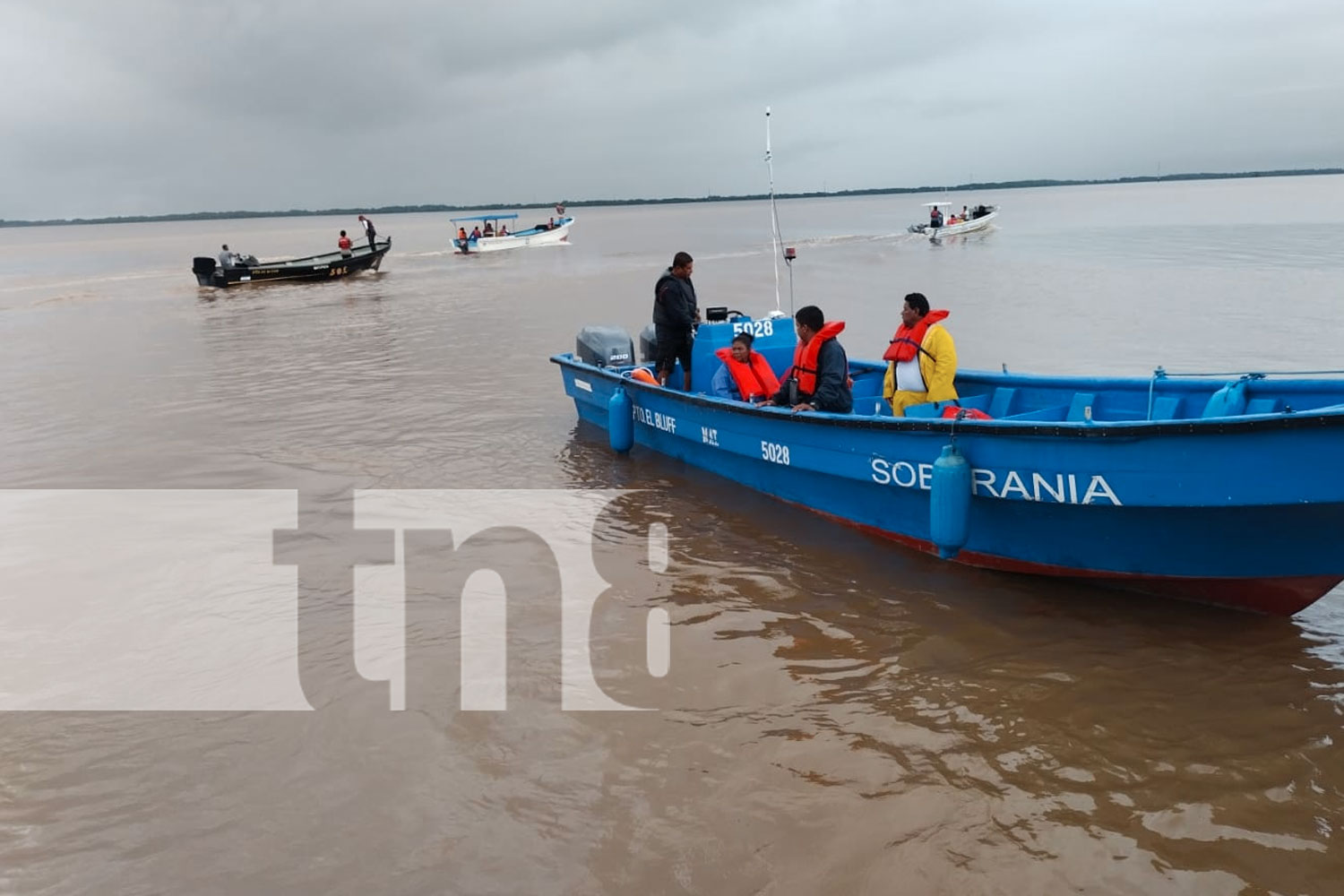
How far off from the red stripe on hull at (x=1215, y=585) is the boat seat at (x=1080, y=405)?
1389 millimetres

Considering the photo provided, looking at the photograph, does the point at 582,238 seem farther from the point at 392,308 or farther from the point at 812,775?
the point at 812,775

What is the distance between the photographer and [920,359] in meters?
7.15

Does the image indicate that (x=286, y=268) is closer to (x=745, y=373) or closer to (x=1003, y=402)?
(x=745, y=373)

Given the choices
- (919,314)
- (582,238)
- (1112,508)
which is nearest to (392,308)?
(919,314)

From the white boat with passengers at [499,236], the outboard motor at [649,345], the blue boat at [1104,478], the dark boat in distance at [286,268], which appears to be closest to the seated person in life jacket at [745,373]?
the blue boat at [1104,478]

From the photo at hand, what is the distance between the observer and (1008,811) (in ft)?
13.1

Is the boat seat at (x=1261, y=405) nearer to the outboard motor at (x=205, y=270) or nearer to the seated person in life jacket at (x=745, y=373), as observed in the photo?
the seated person in life jacket at (x=745, y=373)

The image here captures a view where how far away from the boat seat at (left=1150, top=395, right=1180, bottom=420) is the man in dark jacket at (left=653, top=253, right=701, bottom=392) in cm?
451

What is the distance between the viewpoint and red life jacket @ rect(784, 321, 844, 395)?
290 inches

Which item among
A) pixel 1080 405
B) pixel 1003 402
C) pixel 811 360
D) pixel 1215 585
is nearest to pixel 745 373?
pixel 811 360

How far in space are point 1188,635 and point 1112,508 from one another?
0.87m

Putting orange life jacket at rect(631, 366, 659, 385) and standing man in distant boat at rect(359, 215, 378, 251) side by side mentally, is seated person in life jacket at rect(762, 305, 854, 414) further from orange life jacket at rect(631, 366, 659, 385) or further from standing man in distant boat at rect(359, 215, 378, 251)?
standing man in distant boat at rect(359, 215, 378, 251)

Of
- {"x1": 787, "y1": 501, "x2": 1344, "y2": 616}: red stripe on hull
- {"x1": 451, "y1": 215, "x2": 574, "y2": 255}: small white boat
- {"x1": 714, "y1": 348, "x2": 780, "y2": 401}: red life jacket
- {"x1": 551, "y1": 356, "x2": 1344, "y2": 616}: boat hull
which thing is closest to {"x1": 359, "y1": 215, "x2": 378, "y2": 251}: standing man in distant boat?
{"x1": 451, "y1": 215, "x2": 574, "y2": 255}: small white boat

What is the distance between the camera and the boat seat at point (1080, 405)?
6.86m
